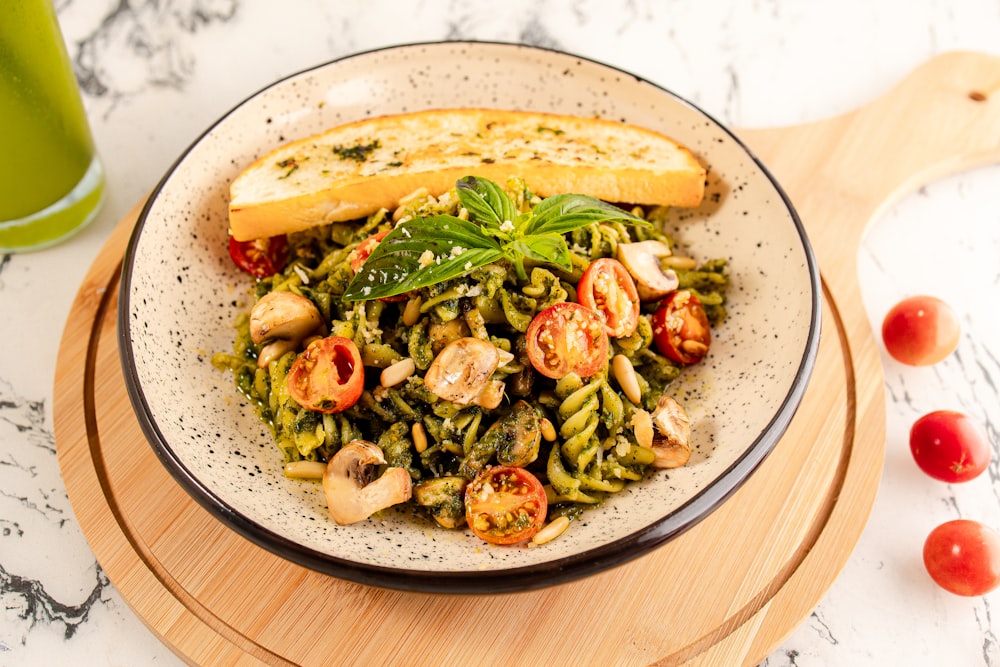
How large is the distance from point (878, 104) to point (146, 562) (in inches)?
189

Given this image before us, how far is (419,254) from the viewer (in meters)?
3.58

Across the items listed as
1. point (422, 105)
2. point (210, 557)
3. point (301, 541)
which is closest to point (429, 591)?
point (301, 541)

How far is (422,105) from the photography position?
4961 mm

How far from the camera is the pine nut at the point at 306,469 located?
365cm

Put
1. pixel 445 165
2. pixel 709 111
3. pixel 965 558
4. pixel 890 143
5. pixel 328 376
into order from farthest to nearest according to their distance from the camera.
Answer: pixel 709 111 → pixel 890 143 → pixel 445 165 → pixel 965 558 → pixel 328 376

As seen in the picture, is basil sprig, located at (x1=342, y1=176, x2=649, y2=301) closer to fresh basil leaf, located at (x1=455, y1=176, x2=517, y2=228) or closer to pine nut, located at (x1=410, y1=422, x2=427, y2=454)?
fresh basil leaf, located at (x1=455, y1=176, x2=517, y2=228)

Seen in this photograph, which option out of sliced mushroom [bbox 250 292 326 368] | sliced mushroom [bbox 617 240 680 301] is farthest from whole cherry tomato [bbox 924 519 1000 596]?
sliced mushroom [bbox 250 292 326 368]

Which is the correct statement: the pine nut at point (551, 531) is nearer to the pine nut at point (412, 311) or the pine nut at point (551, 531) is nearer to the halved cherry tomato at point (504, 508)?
the halved cherry tomato at point (504, 508)

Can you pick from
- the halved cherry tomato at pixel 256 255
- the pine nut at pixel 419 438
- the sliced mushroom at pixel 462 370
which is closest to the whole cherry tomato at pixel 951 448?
the sliced mushroom at pixel 462 370

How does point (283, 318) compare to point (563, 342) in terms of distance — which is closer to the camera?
point (563, 342)

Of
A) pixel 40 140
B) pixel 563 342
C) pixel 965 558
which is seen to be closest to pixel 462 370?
pixel 563 342

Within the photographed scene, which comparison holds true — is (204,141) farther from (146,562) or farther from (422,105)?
(146,562)

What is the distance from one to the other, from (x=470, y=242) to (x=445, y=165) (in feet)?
2.68

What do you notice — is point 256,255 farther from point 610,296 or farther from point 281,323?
point 610,296
